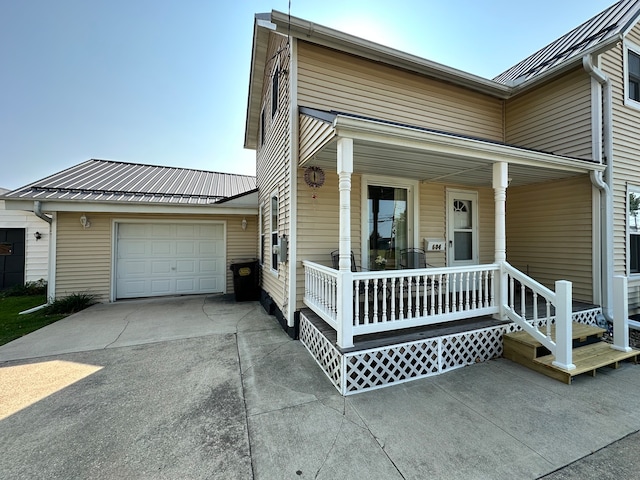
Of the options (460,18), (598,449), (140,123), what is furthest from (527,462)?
(140,123)

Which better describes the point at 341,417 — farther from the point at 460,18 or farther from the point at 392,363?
the point at 460,18

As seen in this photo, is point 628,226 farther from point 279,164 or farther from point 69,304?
point 69,304

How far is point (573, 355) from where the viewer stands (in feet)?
11.6

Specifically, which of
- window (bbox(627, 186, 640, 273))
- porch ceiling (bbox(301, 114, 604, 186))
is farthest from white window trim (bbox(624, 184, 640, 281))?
porch ceiling (bbox(301, 114, 604, 186))

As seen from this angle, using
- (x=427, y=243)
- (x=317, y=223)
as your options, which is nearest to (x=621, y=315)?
(x=427, y=243)

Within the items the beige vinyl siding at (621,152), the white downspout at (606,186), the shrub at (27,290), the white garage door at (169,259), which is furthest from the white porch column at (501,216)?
the shrub at (27,290)

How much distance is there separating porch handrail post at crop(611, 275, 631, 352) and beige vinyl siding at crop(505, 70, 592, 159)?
269 cm

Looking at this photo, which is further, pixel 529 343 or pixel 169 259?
pixel 169 259

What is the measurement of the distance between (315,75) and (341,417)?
5067mm

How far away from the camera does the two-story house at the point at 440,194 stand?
3.44 m

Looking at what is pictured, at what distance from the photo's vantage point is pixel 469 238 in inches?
245

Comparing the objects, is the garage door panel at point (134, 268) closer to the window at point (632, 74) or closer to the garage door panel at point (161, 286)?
the garage door panel at point (161, 286)

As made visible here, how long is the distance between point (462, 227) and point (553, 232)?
67.9 inches

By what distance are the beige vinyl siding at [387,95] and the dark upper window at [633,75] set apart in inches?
88.7
